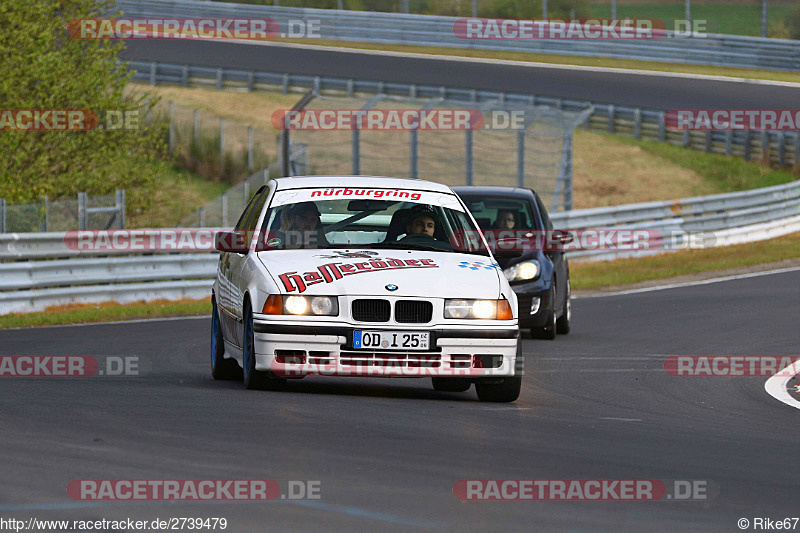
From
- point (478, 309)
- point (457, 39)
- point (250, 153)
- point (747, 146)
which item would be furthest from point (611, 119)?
point (478, 309)

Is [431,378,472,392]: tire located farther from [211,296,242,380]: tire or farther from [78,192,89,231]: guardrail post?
[78,192,89,231]: guardrail post

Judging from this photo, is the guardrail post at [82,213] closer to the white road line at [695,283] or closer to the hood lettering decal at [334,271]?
the white road line at [695,283]

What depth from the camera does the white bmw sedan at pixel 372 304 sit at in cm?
938

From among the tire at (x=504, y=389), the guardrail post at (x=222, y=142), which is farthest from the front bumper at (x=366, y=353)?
the guardrail post at (x=222, y=142)

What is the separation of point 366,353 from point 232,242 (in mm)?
1684

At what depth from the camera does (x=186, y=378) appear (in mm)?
11328

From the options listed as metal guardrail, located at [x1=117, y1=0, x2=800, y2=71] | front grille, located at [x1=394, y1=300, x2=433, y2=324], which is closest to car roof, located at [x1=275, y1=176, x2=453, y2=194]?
front grille, located at [x1=394, y1=300, x2=433, y2=324]

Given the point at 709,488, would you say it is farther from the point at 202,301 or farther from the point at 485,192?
the point at 202,301

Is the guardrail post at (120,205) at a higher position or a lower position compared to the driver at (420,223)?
lower
